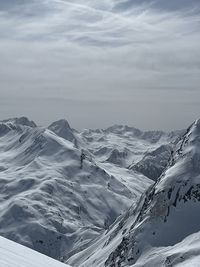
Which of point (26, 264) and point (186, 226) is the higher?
point (26, 264)

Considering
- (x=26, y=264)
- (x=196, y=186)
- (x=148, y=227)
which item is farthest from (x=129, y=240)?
(x=26, y=264)

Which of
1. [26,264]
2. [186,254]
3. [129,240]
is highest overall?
[26,264]

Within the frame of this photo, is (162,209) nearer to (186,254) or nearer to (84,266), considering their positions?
(84,266)

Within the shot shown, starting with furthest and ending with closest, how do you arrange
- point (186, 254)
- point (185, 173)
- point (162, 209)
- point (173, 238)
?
point (185, 173)
point (162, 209)
point (173, 238)
point (186, 254)

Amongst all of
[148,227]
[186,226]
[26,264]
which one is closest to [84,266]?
[148,227]

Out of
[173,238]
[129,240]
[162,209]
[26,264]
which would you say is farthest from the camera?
[162,209]

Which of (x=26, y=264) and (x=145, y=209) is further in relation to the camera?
(x=145, y=209)

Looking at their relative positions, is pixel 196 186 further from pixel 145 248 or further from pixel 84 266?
pixel 84 266
